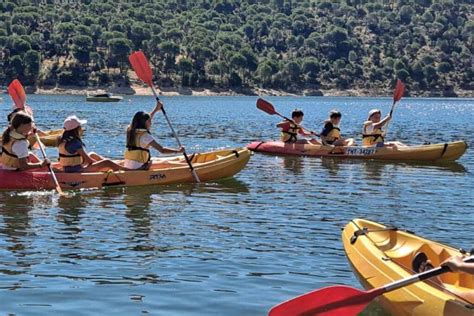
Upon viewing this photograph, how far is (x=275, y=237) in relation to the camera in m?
12.1

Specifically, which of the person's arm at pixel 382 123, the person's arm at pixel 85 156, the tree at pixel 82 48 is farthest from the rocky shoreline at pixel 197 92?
the person's arm at pixel 85 156

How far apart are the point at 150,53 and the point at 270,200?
124m

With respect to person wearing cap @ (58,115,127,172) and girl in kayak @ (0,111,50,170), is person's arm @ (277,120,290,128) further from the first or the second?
girl in kayak @ (0,111,50,170)

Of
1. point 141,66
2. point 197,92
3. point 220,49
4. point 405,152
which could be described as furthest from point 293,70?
point 141,66

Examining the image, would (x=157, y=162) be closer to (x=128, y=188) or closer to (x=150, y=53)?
(x=128, y=188)

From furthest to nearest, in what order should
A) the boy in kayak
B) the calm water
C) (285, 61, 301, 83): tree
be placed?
(285, 61, 301, 83): tree → the boy in kayak → the calm water

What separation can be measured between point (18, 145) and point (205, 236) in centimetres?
519

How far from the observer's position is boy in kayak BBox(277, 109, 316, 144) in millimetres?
25041

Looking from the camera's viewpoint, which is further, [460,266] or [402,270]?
[402,270]

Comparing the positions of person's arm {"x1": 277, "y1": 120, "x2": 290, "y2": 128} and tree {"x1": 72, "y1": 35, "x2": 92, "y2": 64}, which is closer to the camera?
person's arm {"x1": 277, "y1": 120, "x2": 290, "y2": 128}

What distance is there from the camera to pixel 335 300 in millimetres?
7449

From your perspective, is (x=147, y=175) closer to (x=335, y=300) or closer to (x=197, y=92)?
(x=335, y=300)

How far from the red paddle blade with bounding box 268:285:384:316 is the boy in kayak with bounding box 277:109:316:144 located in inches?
693

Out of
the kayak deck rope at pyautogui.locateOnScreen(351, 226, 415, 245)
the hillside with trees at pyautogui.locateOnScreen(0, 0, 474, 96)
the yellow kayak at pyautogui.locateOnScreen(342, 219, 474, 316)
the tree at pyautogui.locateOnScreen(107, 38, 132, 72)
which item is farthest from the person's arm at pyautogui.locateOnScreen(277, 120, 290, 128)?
the tree at pyautogui.locateOnScreen(107, 38, 132, 72)
